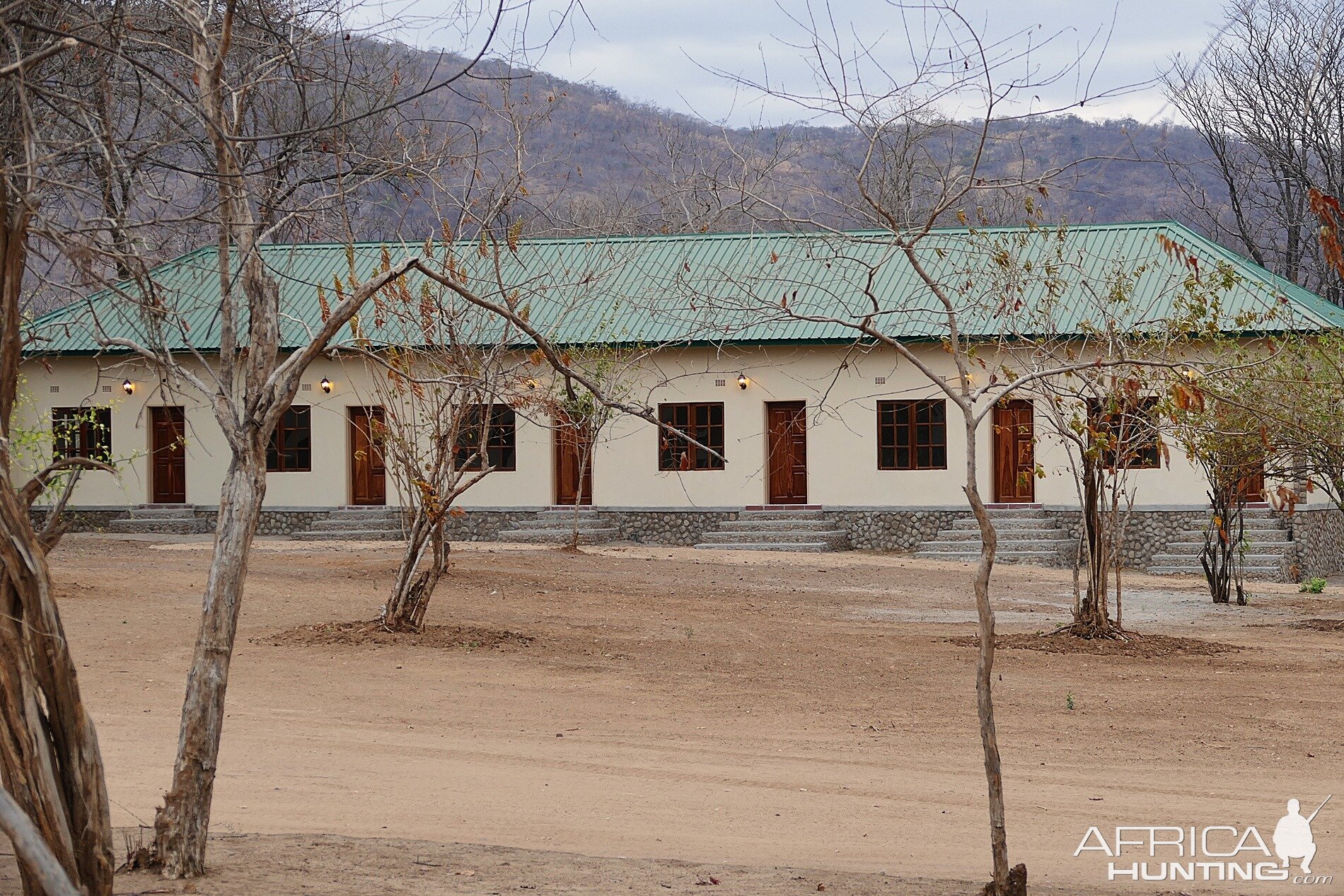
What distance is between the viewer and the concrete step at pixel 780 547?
23.0 metres

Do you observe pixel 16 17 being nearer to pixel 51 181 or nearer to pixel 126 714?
pixel 51 181

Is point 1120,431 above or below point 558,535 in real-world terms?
above

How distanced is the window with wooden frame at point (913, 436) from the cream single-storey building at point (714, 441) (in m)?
0.03

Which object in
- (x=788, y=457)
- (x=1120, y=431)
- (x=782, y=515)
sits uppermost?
(x=1120, y=431)

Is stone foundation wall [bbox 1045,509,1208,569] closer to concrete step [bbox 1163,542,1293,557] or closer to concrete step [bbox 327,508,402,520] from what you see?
concrete step [bbox 1163,542,1293,557]

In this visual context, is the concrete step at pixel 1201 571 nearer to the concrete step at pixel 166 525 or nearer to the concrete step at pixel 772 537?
the concrete step at pixel 772 537

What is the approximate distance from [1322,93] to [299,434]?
82.1ft

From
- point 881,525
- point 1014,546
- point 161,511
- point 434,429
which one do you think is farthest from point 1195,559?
point 161,511

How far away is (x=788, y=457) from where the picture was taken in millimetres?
24531

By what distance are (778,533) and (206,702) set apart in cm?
1841

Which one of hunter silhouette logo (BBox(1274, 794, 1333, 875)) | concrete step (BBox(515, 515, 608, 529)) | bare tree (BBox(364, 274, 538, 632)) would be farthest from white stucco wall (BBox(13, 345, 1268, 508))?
hunter silhouette logo (BBox(1274, 794, 1333, 875))

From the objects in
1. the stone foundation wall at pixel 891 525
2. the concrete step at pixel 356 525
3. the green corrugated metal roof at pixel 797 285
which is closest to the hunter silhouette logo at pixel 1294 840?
the green corrugated metal roof at pixel 797 285

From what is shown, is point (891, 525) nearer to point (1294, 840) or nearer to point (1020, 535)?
point (1020, 535)

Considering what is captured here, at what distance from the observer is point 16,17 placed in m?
4.68
